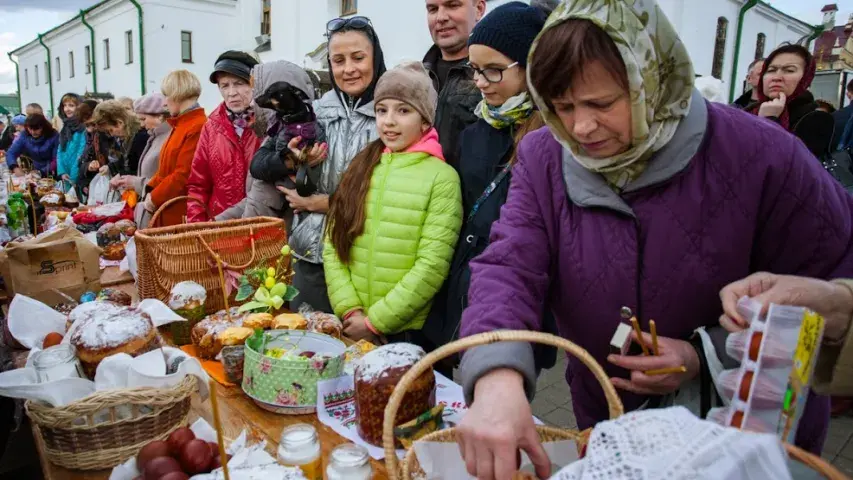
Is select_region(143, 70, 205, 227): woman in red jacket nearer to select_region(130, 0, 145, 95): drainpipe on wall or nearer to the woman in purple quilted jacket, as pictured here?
the woman in purple quilted jacket

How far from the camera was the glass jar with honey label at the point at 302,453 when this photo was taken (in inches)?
44.5

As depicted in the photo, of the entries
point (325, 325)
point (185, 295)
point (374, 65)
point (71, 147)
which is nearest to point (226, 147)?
point (374, 65)

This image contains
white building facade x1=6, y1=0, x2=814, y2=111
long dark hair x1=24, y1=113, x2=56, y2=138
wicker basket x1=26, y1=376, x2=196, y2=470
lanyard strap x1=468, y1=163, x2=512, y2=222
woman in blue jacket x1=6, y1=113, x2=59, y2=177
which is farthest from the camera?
white building facade x1=6, y1=0, x2=814, y2=111

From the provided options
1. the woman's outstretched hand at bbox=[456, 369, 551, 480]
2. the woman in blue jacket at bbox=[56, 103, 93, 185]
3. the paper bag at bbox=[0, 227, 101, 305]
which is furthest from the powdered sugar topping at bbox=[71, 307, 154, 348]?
the woman in blue jacket at bbox=[56, 103, 93, 185]

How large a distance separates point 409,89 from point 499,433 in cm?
158

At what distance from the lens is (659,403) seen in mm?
1265

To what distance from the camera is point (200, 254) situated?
2.11m

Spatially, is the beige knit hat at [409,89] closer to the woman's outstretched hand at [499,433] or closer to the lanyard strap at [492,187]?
the lanyard strap at [492,187]

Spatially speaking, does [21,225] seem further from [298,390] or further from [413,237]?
[298,390]

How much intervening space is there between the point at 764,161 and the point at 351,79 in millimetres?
1835

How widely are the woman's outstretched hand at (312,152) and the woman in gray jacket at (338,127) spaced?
0.03 meters

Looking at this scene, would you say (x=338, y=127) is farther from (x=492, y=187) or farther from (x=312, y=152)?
(x=492, y=187)

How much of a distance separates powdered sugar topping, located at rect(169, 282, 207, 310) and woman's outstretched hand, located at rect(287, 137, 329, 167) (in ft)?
2.73

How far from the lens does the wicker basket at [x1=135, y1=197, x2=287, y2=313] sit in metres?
2.05
